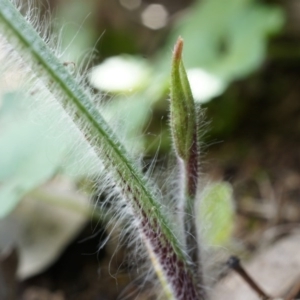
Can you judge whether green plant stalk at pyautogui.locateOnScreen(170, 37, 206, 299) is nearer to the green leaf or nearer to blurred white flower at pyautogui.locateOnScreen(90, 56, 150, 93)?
the green leaf

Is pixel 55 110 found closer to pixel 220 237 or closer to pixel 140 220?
pixel 140 220

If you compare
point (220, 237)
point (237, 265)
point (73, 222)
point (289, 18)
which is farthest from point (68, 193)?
point (289, 18)

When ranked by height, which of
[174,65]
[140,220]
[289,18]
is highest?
[174,65]

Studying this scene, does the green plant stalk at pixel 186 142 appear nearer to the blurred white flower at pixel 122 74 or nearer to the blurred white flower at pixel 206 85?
the blurred white flower at pixel 206 85

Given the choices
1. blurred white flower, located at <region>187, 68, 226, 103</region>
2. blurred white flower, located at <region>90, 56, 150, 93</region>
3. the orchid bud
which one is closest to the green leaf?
the orchid bud

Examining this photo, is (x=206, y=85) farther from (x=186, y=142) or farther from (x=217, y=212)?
(x=186, y=142)

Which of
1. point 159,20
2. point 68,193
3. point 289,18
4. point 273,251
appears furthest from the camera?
point 159,20

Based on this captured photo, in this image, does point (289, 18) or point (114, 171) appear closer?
point (114, 171)
